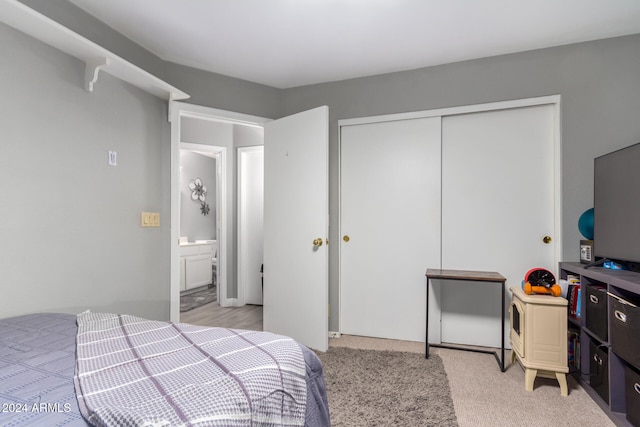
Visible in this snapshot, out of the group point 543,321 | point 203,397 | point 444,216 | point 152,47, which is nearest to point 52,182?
point 152,47

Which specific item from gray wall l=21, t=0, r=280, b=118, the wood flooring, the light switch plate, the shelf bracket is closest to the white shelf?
the shelf bracket

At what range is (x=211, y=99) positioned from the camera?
2975 mm

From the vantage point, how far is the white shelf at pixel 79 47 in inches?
61.2

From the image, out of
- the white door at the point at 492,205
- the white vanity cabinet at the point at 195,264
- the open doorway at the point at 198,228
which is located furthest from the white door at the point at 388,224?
the white vanity cabinet at the point at 195,264

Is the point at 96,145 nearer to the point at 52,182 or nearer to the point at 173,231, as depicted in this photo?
the point at 52,182

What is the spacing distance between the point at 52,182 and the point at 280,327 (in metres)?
2.04

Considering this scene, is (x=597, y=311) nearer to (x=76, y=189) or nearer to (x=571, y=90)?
(x=571, y=90)

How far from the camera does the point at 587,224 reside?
2305 mm

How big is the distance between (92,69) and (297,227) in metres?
1.82

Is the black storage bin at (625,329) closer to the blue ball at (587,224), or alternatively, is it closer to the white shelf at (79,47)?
the blue ball at (587,224)

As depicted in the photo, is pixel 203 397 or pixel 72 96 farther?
pixel 72 96

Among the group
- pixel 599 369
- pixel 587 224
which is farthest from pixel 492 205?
pixel 599 369

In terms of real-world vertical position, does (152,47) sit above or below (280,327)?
above

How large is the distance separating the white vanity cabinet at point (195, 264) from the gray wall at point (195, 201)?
45 centimetres
